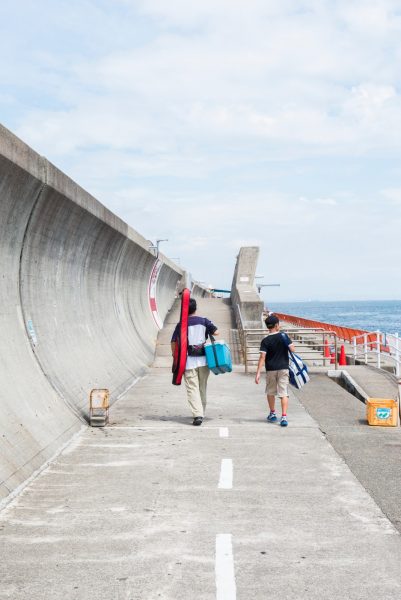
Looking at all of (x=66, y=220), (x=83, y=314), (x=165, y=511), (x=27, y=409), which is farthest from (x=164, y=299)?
(x=165, y=511)

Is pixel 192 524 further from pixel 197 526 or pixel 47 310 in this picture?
pixel 47 310

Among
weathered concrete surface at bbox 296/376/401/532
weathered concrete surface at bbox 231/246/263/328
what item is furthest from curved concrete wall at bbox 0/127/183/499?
weathered concrete surface at bbox 231/246/263/328

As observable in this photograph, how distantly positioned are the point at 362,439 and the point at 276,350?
2.13m

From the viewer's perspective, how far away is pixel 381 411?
11.4 meters

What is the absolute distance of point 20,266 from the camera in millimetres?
9836

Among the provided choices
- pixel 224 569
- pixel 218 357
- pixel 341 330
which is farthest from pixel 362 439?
pixel 341 330

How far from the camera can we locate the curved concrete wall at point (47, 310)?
8344 millimetres

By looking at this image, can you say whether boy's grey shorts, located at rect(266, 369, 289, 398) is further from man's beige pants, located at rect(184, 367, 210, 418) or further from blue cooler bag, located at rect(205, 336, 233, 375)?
man's beige pants, located at rect(184, 367, 210, 418)

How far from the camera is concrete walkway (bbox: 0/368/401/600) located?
4.93m

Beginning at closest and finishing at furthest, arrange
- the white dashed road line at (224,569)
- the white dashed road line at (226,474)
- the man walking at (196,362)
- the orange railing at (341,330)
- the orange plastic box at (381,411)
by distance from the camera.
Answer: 1. the white dashed road line at (224,569)
2. the white dashed road line at (226,474)
3. the orange plastic box at (381,411)
4. the man walking at (196,362)
5. the orange railing at (341,330)

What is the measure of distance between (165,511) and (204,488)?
35.1 inches

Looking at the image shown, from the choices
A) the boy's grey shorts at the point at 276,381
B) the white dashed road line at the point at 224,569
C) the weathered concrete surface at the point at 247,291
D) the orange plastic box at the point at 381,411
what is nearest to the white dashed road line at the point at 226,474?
→ the white dashed road line at the point at 224,569

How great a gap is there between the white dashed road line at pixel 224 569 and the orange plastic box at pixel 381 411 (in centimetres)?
587

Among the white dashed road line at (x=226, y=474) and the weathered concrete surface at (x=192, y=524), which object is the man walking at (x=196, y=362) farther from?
the white dashed road line at (x=226, y=474)
